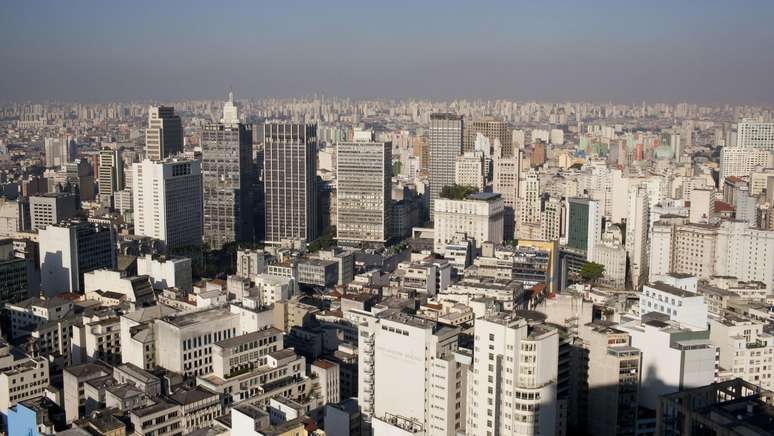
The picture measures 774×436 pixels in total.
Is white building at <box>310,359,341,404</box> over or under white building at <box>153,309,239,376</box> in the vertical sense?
under

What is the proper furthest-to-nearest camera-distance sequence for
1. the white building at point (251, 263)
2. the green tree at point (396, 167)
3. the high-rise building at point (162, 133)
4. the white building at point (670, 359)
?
the green tree at point (396, 167)
the high-rise building at point (162, 133)
the white building at point (251, 263)
the white building at point (670, 359)

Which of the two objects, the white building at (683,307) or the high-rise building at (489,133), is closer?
the white building at (683,307)

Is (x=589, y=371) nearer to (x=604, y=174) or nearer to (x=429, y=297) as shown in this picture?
(x=429, y=297)

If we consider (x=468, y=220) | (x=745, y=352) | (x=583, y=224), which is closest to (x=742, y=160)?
(x=583, y=224)

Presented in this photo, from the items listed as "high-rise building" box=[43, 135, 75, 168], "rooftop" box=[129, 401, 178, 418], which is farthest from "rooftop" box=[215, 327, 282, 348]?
"high-rise building" box=[43, 135, 75, 168]

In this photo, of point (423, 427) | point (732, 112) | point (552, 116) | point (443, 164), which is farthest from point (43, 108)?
point (552, 116)

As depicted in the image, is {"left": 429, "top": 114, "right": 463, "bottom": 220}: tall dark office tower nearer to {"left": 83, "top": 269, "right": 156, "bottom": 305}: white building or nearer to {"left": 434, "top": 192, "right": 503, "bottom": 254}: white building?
{"left": 434, "top": 192, "right": 503, "bottom": 254}: white building

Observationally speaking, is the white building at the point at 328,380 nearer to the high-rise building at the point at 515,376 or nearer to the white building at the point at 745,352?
the high-rise building at the point at 515,376

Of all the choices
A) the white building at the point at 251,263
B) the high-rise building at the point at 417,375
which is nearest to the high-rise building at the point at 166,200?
the white building at the point at 251,263

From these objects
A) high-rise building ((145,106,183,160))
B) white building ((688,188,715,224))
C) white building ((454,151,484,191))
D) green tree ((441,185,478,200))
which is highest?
high-rise building ((145,106,183,160))
